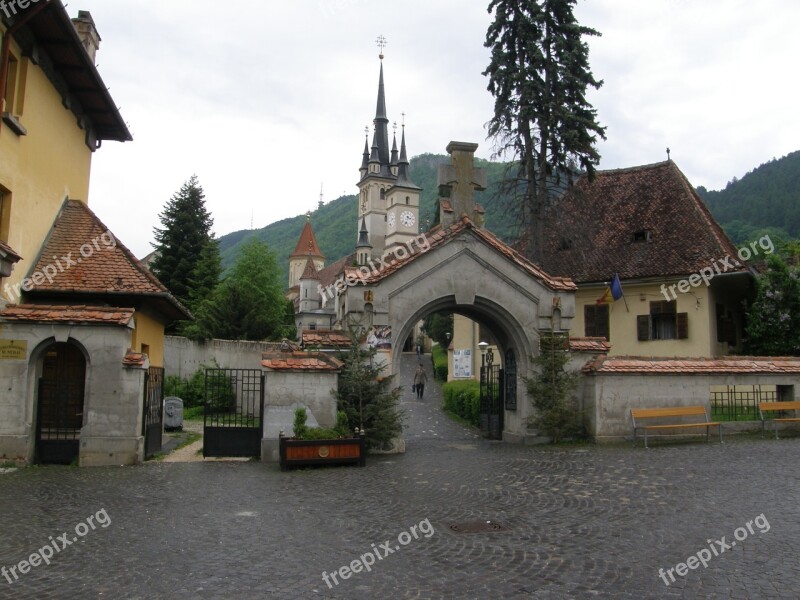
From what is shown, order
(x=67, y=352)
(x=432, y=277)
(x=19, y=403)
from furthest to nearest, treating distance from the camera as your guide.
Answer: (x=432, y=277), (x=67, y=352), (x=19, y=403)

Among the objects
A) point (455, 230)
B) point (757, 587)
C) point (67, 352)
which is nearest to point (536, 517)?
point (757, 587)

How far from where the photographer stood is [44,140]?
55.3 ft

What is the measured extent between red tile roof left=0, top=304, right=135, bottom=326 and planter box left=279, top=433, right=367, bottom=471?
4.41 m

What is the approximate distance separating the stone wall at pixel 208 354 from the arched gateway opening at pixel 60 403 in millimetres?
14236

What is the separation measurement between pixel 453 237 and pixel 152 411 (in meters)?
8.72

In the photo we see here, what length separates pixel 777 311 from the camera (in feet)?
85.3

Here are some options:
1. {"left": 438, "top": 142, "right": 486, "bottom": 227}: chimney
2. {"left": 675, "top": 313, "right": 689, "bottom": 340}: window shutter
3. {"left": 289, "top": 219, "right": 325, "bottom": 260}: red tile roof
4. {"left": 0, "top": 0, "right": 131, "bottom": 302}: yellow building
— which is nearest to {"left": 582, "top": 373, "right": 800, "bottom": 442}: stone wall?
{"left": 438, "top": 142, "right": 486, "bottom": 227}: chimney

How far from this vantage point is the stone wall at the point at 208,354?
103 ft

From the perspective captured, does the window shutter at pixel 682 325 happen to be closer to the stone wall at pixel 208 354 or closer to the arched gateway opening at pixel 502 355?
the arched gateway opening at pixel 502 355

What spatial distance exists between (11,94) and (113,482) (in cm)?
885

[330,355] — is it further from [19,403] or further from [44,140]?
[44,140]

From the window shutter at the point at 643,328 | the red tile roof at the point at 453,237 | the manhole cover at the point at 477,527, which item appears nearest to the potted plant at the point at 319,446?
the red tile roof at the point at 453,237

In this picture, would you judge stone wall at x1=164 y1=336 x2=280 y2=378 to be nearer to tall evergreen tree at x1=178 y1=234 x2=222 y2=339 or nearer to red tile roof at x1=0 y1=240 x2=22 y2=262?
tall evergreen tree at x1=178 y1=234 x2=222 y2=339

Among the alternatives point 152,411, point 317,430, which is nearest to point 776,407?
point 317,430
